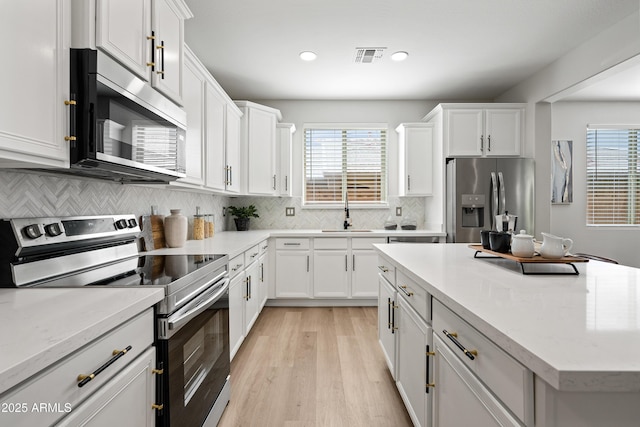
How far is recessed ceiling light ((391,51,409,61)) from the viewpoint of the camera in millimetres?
3203

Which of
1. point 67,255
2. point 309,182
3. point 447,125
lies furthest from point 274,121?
point 67,255

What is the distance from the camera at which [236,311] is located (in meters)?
2.49

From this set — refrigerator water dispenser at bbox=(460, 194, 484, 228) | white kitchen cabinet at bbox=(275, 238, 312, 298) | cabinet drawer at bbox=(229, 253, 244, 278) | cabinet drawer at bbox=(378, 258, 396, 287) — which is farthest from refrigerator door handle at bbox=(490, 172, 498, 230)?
cabinet drawer at bbox=(229, 253, 244, 278)

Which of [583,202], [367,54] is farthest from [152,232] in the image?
[583,202]

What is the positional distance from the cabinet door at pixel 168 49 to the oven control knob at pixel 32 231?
0.83 metres

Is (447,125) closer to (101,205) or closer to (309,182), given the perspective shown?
(309,182)

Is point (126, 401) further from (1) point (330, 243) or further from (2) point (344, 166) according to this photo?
(2) point (344, 166)

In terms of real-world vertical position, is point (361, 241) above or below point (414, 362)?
above

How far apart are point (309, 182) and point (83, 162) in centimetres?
357

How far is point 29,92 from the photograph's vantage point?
101 cm

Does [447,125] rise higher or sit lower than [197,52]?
lower

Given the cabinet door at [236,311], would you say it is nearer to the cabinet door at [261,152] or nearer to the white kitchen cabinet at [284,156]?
the cabinet door at [261,152]

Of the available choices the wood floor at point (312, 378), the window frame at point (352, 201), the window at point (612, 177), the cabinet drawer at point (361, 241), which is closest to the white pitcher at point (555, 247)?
the wood floor at point (312, 378)

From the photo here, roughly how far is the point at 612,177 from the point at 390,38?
13.2ft
